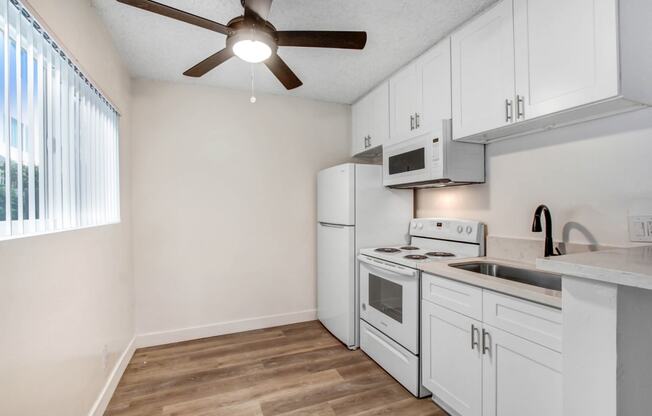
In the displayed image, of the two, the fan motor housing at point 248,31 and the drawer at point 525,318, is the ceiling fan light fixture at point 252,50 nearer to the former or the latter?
the fan motor housing at point 248,31

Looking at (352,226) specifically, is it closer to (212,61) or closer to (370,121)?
(370,121)

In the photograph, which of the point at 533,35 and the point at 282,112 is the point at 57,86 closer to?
the point at 282,112

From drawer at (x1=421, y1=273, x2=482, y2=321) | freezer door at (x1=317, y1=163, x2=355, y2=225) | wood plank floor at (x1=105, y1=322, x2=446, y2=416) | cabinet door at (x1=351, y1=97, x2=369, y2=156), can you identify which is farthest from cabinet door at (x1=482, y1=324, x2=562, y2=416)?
cabinet door at (x1=351, y1=97, x2=369, y2=156)

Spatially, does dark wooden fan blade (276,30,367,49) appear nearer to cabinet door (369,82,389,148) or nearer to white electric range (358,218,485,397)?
cabinet door (369,82,389,148)

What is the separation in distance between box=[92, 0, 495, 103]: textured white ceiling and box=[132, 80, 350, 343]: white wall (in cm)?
34

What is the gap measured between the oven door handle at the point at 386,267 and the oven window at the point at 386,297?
11 cm

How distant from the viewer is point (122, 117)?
2.45 meters

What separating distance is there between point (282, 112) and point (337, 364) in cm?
251

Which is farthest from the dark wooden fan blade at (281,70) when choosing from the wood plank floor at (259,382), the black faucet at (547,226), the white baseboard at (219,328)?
the white baseboard at (219,328)

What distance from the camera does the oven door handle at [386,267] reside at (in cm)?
204

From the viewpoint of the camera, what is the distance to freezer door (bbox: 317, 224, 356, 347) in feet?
8.95

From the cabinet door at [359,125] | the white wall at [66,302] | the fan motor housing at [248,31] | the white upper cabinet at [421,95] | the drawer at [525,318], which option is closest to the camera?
the white wall at [66,302]

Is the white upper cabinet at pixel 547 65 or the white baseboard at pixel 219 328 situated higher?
the white upper cabinet at pixel 547 65

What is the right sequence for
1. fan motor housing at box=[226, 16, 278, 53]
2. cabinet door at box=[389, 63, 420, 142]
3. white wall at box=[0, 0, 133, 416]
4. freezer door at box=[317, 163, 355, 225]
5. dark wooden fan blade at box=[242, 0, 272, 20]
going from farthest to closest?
freezer door at box=[317, 163, 355, 225]
cabinet door at box=[389, 63, 420, 142]
fan motor housing at box=[226, 16, 278, 53]
dark wooden fan blade at box=[242, 0, 272, 20]
white wall at box=[0, 0, 133, 416]
